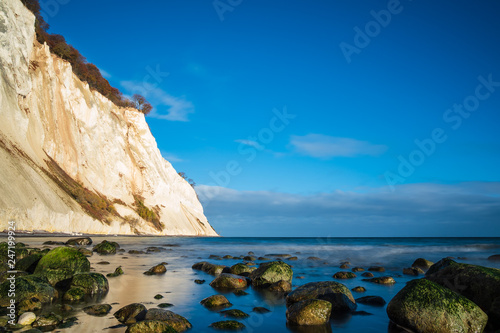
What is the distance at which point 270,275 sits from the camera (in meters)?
12.9

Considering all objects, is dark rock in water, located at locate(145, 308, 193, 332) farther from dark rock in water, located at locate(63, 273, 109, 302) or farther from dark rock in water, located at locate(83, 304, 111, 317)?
dark rock in water, located at locate(63, 273, 109, 302)

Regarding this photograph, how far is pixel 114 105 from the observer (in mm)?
65938

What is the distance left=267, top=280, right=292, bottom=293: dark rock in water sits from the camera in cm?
1217

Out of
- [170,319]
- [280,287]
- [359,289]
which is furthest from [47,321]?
[359,289]

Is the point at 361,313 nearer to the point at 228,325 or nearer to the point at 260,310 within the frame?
the point at 260,310

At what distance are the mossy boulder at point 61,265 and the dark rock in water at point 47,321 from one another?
412cm

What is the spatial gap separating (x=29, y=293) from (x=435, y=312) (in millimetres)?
10238

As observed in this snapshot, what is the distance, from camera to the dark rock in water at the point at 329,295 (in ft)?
31.3

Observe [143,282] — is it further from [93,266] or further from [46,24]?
[46,24]

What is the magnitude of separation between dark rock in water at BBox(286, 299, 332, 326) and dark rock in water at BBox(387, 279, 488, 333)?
173 centimetres

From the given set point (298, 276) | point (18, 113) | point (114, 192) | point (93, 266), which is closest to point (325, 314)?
point (298, 276)

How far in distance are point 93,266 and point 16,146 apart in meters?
27.8

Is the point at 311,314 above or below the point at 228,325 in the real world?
above

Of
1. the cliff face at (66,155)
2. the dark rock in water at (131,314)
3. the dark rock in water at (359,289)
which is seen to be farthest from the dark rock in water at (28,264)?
the cliff face at (66,155)
